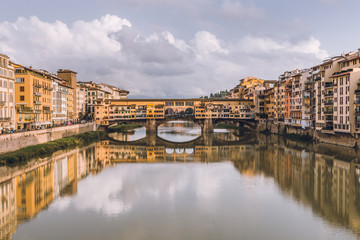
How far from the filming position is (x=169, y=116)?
73375 millimetres

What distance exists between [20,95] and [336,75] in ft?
136

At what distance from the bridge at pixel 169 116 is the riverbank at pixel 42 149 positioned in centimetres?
1669

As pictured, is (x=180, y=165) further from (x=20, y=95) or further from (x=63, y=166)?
(x=20, y=95)

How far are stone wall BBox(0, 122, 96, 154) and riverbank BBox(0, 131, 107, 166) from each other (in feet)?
2.41

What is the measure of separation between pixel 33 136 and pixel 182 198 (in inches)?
947

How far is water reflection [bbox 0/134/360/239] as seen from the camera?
17172 mm

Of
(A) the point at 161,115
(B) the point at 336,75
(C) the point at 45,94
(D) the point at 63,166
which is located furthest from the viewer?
(A) the point at 161,115

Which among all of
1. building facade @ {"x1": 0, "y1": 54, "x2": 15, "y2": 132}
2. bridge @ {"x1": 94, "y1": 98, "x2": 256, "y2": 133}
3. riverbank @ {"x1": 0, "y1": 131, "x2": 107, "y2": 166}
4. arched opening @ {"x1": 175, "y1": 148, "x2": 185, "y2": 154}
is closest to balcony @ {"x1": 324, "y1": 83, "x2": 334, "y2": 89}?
arched opening @ {"x1": 175, "y1": 148, "x2": 185, "y2": 154}

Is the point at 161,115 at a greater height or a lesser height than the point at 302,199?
greater

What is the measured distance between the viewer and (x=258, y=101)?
7544 centimetres

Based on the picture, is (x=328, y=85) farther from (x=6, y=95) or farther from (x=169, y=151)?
(x=6, y=95)

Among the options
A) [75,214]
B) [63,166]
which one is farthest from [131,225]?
[63,166]

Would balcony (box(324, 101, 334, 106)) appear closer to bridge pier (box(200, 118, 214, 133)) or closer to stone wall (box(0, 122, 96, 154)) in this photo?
bridge pier (box(200, 118, 214, 133))

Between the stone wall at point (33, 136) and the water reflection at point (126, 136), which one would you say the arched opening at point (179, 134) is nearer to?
the water reflection at point (126, 136)
